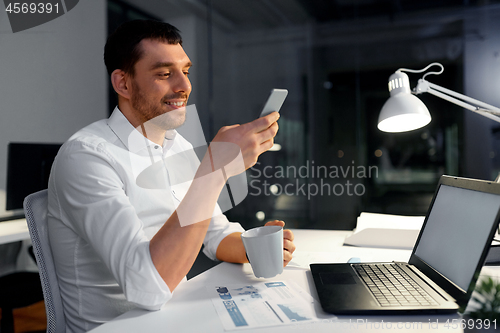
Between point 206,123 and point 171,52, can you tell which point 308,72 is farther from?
point 171,52

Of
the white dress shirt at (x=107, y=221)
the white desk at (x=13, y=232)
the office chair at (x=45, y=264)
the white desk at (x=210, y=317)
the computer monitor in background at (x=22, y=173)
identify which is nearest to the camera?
the white desk at (x=210, y=317)

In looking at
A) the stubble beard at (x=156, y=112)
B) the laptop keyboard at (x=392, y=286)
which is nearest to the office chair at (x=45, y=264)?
the stubble beard at (x=156, y=112)

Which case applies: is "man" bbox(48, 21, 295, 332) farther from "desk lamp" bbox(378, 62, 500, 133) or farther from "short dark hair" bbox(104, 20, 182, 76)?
"desk lamp" bbox(378, 62, 500, 133)

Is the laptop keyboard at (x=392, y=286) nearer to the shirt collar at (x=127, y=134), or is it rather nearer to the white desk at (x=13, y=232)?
the shirt collar at (x=127, y=134)

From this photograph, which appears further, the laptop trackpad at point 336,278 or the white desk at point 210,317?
the laptop trackpad at point 336,278

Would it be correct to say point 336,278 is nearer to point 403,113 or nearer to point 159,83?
point 403,113

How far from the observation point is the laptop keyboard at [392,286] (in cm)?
64

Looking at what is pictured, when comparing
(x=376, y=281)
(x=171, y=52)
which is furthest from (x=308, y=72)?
(x=376, y=281)

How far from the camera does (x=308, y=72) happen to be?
353 centimetres

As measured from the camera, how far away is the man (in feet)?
2.37

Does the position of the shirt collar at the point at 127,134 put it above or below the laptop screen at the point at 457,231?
above

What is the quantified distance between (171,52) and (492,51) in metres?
3.03

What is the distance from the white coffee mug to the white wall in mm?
2236

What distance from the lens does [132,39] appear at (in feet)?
3.31
